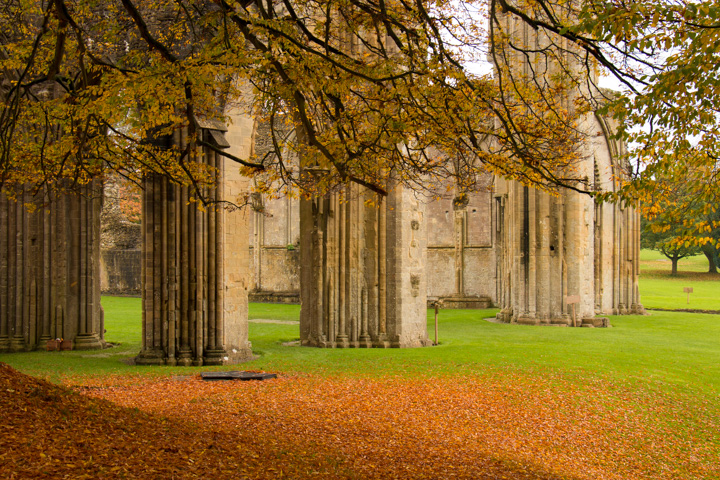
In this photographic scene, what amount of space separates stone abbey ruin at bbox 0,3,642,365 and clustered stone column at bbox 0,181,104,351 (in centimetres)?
2

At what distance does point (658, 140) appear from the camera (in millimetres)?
5207

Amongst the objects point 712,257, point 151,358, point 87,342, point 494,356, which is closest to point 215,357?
point 151,358

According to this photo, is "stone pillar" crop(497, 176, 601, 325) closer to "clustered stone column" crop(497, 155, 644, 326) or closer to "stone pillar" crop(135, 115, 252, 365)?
"clustered stone column" crop(497, 155, 644, 326)

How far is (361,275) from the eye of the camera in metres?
14.4

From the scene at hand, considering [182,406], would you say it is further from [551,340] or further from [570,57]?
[570,57]

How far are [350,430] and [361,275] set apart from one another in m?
7.72

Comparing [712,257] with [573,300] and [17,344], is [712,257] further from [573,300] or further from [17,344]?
[17,344]

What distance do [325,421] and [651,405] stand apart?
4315 mm

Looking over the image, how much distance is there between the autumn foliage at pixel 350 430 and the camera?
468 centimetres

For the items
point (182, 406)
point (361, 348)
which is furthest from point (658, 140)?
point (361, 348)

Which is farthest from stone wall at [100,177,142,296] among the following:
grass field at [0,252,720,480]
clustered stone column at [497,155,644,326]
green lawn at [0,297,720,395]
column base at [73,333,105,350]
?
clustered stone column at [497,155,644,326]

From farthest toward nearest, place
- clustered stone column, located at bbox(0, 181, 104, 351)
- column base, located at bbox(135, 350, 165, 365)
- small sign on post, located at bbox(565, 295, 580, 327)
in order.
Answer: small sign on post, located at bbox(565, 295, 580, 327), clustered stone column, located at bbox(0, 181, 104, 351), column base, located at bbox(135, 350, 165, 365)

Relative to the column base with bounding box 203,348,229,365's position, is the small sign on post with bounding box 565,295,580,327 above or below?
above

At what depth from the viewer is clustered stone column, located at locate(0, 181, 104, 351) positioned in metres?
13.7
